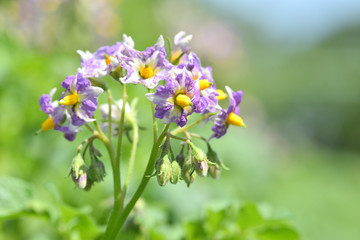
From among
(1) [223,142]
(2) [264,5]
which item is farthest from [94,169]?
(2) [264,5]

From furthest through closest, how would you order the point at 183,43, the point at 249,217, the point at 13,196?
1. the point at 249,217
2. the point at 13,196
3. the point at 183,43

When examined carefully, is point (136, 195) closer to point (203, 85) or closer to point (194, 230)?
point (203, 85)

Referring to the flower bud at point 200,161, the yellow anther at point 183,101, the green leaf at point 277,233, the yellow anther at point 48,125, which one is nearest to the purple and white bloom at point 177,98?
the yellow anther at point 183,101

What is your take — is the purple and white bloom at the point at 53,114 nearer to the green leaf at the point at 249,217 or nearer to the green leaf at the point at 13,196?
the green leaf at the point at 13,196

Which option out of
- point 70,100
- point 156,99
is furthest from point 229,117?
point 70,100

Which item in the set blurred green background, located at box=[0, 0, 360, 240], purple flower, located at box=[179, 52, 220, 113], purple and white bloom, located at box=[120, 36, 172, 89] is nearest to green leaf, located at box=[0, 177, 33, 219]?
blurred green background, located at box=[0, 0, 360, 240]

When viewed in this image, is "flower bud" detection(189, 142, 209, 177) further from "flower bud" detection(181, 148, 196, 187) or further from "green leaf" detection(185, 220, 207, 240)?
"green leaf" detection(185, 220, 207, 240)

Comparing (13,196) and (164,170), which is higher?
(164,170)
